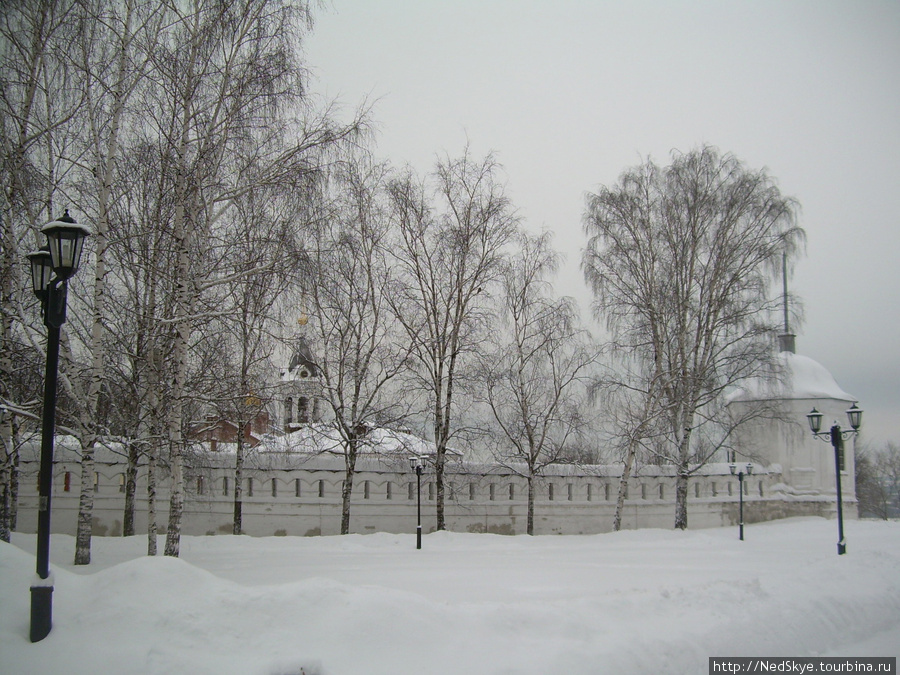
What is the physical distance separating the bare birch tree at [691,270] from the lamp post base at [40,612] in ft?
62.9

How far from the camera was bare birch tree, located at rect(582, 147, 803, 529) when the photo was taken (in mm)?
22672

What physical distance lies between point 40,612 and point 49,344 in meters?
2.38

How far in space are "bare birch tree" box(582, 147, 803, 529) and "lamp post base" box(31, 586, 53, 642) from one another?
754 inches

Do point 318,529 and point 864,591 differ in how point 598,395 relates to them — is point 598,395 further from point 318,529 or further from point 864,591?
point 864,591

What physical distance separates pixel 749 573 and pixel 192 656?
935 centimetres

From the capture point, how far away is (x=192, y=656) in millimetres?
5730

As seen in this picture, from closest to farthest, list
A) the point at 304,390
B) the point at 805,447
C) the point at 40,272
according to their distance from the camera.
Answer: the point at 40,272 < the point at 304,390 < the point at 805,447

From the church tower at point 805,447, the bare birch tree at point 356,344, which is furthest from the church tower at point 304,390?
the church tower at point 805,447

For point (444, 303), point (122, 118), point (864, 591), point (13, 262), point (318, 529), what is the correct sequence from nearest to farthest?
point (864, 591)
point (13, 262)
point (122, 118)
point (318, 529)
point (444, 303)

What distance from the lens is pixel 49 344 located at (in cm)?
659

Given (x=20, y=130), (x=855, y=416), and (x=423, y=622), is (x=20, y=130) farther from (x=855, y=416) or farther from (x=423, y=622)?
(x=855, y=416)

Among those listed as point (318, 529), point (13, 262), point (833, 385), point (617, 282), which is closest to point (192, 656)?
point (13, 262)

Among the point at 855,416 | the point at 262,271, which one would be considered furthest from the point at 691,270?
the point at 262,271

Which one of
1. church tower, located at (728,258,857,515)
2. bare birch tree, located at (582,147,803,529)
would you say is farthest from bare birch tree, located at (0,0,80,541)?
church tower, located at (728,258,857,515)
